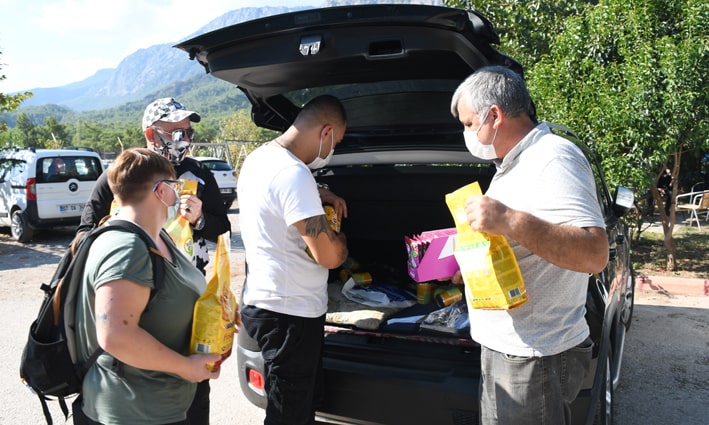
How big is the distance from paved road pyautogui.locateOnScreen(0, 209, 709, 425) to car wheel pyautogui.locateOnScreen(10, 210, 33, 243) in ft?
14.0

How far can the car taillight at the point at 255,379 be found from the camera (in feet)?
8.52

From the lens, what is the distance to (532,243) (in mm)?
1584

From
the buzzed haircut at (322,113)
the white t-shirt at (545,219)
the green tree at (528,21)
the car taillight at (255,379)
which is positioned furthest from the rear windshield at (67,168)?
the white t-shirt at (545,219)

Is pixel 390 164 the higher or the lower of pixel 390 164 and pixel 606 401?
the higher

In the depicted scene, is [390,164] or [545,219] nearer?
[545,219]

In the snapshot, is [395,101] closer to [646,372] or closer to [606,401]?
[606,401]

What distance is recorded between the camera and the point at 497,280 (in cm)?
165

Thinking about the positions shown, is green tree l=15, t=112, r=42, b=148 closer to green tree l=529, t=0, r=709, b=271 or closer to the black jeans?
green tree l=529, t=0, r=709, b=271

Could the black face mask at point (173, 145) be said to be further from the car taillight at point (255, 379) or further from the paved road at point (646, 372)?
the paved road at point (646, 372)

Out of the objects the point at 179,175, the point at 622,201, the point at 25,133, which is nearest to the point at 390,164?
the point at 179,175

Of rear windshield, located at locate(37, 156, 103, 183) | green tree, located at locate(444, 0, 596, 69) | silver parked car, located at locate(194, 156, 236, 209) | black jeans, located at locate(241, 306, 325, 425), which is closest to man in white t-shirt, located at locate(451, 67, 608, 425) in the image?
black jeans, located at locate(241, 306, 325, 425)

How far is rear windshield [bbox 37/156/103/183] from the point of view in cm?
1012

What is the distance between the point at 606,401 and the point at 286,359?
5.70ft

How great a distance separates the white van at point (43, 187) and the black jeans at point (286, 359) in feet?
30.5
